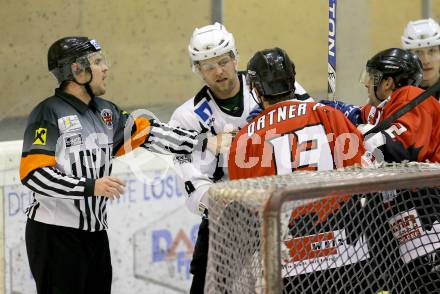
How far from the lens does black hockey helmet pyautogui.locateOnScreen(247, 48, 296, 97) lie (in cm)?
286

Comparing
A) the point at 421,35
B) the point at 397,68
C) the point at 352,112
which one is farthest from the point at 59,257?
the point at 421,35

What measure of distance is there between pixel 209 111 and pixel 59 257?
2.57ft

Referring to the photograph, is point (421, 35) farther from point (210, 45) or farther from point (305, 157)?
point (305, 157)

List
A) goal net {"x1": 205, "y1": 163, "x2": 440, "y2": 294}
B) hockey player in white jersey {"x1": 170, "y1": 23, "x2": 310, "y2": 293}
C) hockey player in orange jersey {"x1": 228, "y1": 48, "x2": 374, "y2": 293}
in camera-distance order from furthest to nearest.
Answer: hockey player in white jersey {"x1": 170, "y1": 23, "x2": 310, "y2": 293} → hockey player in orange jersey {"x1": 228, "y1": 48, "x2": 374, "y2": 293} → goal net {"x1": 205, "y1": 163, "x2": 440, "y2": 294}

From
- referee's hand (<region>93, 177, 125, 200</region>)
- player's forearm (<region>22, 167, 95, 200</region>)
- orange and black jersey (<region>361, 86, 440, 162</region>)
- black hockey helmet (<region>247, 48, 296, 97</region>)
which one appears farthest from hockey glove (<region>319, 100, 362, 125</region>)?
player's forearm (<region>22, 167, 95, 200</region>)

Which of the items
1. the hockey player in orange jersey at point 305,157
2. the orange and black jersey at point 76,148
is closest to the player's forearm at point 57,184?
the orange and black jersey at point 76,148

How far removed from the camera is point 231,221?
235 cm

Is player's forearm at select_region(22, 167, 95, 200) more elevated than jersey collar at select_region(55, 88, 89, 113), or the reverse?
jersey collar at select_region(55, 88, 89, 113)

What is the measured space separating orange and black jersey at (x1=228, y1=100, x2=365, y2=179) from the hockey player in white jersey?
67cm

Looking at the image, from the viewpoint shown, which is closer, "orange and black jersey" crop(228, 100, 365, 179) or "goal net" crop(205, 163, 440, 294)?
"goal net" crop(205, 163, 440, 294)

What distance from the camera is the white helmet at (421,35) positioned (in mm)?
4457

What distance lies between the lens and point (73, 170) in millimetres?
3357

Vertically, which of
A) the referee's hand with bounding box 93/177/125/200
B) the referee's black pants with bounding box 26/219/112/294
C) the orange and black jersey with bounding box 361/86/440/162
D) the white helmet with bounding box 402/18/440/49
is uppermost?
the white helmet with bounding box 402/18/440/49

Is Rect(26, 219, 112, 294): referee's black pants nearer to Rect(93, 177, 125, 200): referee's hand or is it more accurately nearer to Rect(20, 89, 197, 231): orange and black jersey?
Rect(20, 89, 197, 231): orange and black jersey
